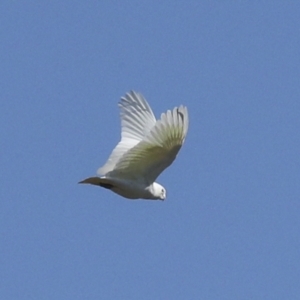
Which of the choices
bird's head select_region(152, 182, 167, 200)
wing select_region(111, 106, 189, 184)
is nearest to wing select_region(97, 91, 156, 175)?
bird's head select_region(152, 182, 167, 200)

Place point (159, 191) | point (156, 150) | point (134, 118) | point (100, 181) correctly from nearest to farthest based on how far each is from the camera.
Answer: point (156, 150) < point (100, 181) < point (159, 191) < point (134, 118)

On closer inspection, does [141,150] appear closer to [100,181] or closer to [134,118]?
[100,181]

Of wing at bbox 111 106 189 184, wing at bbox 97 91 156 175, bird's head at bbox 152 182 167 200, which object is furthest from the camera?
wing at bbox 97 91 156 175

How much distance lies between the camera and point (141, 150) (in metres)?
15.4

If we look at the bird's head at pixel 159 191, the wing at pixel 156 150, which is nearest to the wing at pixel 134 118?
the bird's head at pixel 159 191

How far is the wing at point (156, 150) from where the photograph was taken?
14727mm

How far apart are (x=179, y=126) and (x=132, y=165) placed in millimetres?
1189

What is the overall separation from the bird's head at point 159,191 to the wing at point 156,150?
1.07 feet

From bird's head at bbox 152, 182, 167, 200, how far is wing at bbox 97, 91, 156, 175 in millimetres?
889

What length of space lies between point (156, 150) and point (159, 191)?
1.41m

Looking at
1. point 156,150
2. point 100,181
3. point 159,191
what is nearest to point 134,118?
point 159,191

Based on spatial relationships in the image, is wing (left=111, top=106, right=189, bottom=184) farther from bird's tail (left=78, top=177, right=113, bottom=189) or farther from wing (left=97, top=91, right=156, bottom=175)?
wing (left=97, top=91, right=156, bottom=175)

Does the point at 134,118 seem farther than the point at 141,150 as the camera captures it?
Yes

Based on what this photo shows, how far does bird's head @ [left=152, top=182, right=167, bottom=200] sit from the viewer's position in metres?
16.4
